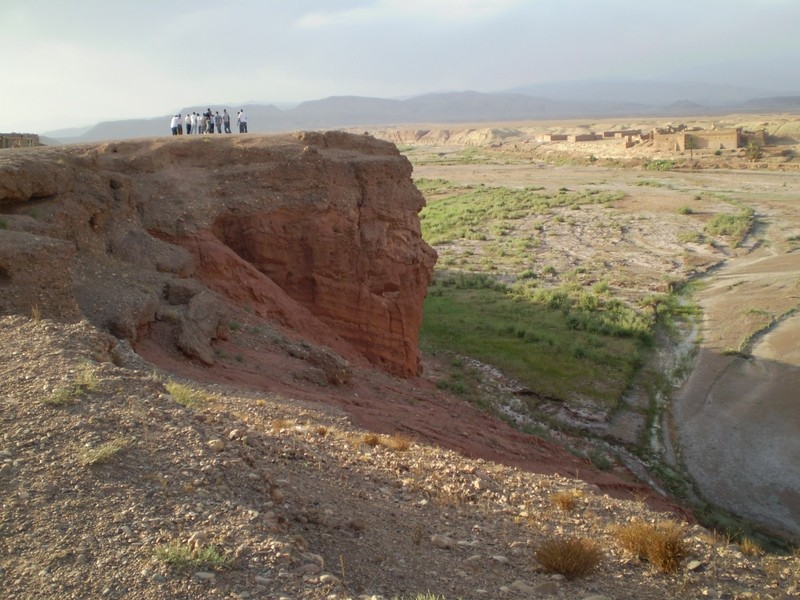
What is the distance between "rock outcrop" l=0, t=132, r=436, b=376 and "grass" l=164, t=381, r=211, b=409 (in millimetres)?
2016

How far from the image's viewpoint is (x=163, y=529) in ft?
18.2

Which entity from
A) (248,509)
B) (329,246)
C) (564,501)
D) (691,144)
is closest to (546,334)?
(329,246)

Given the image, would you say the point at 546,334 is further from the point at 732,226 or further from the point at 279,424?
the point at 732,226

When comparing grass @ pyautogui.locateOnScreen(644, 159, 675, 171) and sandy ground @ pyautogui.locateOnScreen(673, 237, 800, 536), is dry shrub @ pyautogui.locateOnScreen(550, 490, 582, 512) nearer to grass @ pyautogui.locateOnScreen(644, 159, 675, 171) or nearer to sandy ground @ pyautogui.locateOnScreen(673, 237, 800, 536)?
sandy ground @ pyautogui.locateOnScreen(673, 237, 800, 536)

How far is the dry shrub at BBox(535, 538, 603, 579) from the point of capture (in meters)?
6.79

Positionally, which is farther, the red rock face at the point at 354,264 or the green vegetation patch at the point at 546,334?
the green vegetation patch at the point at 546,334

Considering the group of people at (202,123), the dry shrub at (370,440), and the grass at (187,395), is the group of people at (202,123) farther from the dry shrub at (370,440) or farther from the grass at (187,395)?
the dry shrub at (370,440)

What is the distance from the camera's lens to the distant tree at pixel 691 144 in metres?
64.8

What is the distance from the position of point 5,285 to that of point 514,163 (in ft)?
242

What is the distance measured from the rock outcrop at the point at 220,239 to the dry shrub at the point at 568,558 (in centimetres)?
666

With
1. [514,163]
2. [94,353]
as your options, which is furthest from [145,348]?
[514,163]

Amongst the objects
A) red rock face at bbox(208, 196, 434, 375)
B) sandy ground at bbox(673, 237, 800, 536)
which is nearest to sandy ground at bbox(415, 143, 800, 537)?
sandy ground at bbox(673, 237, 800, 536)

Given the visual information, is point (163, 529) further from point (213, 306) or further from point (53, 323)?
point (213, 306)

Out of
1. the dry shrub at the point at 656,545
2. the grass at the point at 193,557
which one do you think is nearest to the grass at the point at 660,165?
the dry shrub at the point at 656,545
